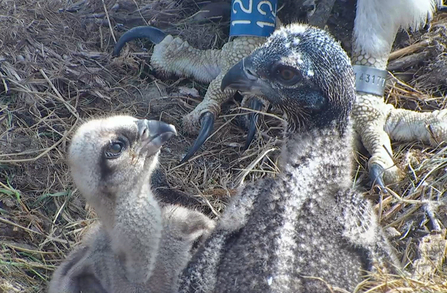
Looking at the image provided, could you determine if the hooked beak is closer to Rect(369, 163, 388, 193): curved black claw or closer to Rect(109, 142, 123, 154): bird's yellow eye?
Rect(109, 142, 123, 154): bird's yellow eye

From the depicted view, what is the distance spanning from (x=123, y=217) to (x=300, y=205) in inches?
36.3

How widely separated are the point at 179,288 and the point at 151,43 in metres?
2.64

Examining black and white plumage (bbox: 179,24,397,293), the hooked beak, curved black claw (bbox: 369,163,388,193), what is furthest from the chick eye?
curved black claw (bbox: 369,163,388,193)

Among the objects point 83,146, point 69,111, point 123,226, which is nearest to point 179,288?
point 123,226

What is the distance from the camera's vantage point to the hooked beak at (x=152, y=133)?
367cm

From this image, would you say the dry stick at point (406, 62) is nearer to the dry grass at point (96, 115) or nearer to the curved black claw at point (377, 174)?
the dry grass at point (96, 115)

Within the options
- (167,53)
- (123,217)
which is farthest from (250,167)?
(167,53)

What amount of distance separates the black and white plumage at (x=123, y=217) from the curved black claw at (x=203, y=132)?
821mm

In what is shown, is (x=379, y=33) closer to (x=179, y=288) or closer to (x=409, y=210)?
(x=409, y=210)

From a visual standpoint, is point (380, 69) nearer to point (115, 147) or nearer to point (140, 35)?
point (140, 35)

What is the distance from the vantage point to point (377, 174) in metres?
4.22

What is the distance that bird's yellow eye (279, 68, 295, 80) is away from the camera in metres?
3.42

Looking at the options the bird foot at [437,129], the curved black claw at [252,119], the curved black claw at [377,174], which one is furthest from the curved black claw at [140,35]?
the bird foot at [437,129]

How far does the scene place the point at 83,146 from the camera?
3.57m
